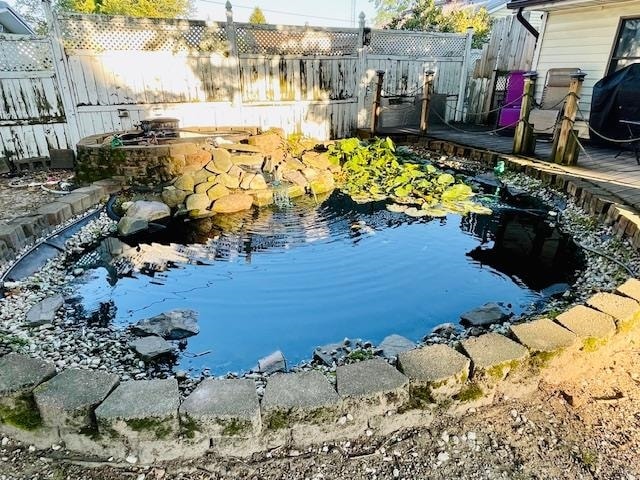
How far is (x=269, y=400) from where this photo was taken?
1563 millimetres

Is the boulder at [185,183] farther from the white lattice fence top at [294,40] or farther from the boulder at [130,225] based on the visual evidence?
the white lattice fence top at [294,40]

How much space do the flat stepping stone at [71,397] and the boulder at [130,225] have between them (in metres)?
2.44

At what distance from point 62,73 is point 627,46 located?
8.12 m

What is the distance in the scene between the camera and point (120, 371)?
6.66ft

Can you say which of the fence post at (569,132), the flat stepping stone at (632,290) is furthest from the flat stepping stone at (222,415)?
the fence post at (569,132)

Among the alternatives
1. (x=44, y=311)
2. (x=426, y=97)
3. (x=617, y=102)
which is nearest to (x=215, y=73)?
(x=426, y=97)

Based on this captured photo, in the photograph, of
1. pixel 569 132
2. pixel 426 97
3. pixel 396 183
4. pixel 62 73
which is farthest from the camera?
pixel 426 97

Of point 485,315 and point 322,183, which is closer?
point 485,315

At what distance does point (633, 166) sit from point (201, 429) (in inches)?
229

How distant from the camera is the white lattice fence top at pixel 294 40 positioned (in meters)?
6.48

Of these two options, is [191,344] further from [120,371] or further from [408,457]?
[408,457]

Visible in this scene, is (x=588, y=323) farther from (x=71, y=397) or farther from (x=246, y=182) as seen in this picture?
(x=246, y=182)

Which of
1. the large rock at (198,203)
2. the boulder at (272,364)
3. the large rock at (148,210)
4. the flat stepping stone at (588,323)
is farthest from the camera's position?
the large rock at (198,203)

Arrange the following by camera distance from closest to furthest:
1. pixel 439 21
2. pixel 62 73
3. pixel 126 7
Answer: pixel 62 73 < pixel 439 21 < pixel 126 7
